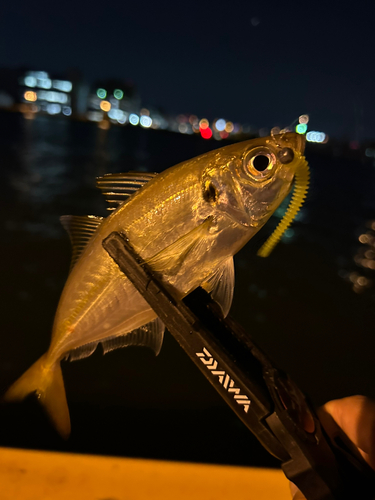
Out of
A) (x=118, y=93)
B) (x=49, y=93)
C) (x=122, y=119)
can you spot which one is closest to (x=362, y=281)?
(x=118, y=93)

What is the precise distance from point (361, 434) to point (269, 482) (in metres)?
1.08

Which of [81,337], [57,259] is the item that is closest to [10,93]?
[57,259]

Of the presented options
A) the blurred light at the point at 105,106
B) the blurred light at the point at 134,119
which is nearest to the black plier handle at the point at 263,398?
the blurred light at the point at 105,106

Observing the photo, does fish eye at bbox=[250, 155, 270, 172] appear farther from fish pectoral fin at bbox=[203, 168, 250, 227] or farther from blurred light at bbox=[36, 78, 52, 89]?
blurred light at bbox=[36, 78, 52, 89]

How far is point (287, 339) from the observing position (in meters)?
7.12

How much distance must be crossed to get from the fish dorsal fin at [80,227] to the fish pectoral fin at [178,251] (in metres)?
0.45

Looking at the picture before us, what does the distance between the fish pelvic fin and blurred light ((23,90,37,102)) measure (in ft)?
465

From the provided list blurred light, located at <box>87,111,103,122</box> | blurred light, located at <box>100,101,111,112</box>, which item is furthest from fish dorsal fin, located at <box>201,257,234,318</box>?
blurred light, located at <box>87,111,103,122</box>

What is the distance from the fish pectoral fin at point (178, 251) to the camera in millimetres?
1726

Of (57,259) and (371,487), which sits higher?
(371,487)

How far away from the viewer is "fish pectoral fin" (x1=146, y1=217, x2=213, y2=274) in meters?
1.73

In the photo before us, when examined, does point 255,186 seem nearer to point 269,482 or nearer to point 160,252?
point 160,252

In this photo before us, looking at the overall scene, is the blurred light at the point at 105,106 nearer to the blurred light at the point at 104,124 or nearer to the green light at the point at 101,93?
the green light at the point at 101,93

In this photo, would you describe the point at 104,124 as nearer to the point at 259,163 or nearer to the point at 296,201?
the point at 259,163
